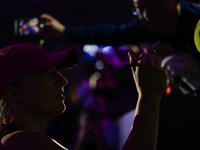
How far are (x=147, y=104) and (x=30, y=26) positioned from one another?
1.04 m

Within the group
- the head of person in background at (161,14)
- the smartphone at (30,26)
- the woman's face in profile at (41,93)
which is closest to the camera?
the woman's face in profile at (41,93)

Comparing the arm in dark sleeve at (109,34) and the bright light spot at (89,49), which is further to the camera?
the bright light spot at (89,49)

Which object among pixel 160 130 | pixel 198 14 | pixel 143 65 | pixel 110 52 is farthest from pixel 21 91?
pixel 110 52

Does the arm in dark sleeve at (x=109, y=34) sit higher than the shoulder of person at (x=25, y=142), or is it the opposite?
the shoulder of person at (x=25, y=142)

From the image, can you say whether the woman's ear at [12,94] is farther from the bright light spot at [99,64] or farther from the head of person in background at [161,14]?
the bright light spot at [99,64]

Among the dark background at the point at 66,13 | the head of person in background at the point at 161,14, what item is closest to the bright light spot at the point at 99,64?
the dark background at the point at 66,13

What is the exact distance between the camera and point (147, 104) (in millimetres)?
801

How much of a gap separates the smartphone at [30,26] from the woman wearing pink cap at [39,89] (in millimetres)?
728

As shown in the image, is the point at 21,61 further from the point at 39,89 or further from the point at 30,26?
the point at 30,26

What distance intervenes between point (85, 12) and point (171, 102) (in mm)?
2600

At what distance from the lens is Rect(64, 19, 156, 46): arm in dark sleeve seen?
1502mm

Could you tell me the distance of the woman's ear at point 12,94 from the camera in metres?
0.86

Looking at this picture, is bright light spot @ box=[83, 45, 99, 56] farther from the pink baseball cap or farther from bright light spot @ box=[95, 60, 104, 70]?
the pink baseball cap

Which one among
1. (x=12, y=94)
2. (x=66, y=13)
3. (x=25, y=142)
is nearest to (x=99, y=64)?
(x=66, y=13)
